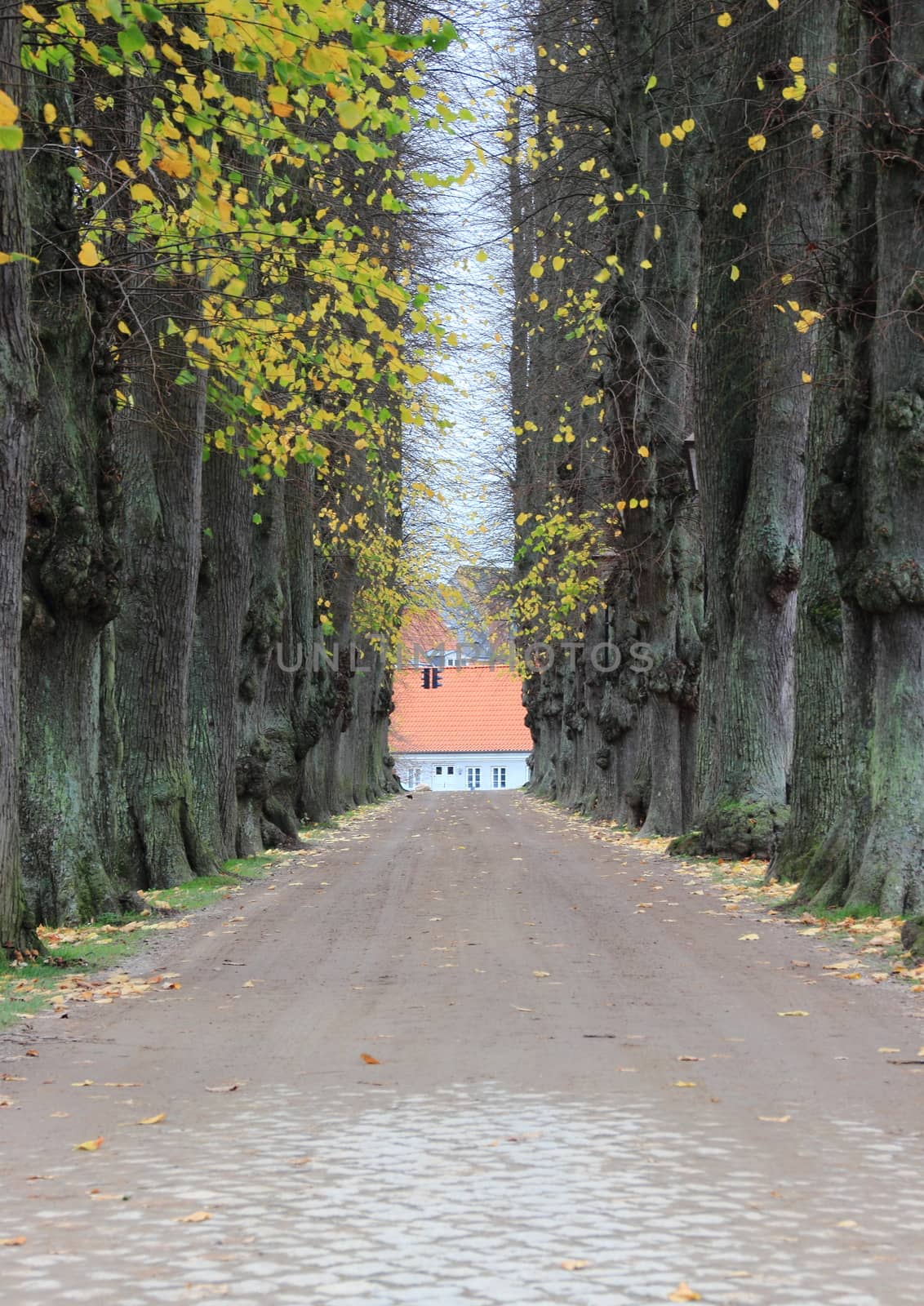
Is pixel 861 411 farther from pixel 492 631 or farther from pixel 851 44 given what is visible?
pixel 492 631

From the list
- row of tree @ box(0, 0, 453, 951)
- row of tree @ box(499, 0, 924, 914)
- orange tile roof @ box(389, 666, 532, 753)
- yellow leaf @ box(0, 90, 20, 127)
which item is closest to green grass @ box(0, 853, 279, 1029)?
row of tree @ box(0, 0, 453, 951)

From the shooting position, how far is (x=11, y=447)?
9562 millimetres

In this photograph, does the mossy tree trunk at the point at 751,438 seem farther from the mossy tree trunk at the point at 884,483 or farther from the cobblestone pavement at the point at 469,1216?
the cobblestone pavement at the point at 469,1216

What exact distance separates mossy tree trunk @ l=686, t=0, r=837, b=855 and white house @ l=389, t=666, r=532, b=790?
7732 centimetres

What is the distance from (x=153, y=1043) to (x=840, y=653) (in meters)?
8.51

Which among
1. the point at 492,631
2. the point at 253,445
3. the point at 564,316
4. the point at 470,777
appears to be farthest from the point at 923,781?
the point at 470,777

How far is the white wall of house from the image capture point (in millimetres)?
97062

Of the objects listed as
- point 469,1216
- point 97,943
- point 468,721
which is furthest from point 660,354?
point 468,721

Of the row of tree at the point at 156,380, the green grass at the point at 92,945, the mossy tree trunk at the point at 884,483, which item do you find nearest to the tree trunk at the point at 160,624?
the row of tree at the point at 156,380

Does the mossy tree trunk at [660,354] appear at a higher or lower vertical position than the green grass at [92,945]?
higher

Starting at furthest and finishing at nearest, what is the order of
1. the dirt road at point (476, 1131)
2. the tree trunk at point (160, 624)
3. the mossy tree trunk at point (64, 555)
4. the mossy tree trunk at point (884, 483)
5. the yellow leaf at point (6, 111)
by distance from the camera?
1. the tree trunk at point (160, 624)
2. the mossy tree trunk at point (884, 483)
3. the mossy tree trunk at point (64, 555)
4. the yellow leaf at point (6, 111)
5. the dirt road at point (476, 1131)

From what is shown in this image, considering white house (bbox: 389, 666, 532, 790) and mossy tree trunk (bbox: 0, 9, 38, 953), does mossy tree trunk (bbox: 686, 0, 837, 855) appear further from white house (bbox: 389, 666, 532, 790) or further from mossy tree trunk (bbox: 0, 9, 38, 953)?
white house (bbox: 389, 666, 532, 790)

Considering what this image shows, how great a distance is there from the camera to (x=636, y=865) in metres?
19.6

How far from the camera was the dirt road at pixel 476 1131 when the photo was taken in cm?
418
